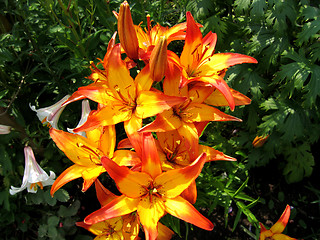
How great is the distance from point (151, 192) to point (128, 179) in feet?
0.41

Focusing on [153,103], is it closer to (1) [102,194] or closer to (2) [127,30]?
(2) [127,30]

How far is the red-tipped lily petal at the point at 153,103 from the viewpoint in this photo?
1.00 metres

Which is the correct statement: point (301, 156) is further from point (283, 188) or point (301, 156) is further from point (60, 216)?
point (60, 216)

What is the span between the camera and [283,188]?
2.29 meters

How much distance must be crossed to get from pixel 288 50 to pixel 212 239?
4.56ft

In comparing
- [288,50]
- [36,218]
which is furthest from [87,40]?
[36,218]

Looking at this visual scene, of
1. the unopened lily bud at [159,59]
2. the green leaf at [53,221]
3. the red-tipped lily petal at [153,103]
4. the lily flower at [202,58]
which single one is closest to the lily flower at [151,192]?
the red-tipped lily petal at [153,103]

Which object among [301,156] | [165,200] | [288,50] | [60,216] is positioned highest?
[288,50]

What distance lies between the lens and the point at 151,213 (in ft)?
3.41

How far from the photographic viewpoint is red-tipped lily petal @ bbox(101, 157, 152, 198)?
96 centimetres

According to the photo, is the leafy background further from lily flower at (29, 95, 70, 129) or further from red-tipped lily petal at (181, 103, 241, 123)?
red-tipped lily petal at (181, 103, 241, 123)

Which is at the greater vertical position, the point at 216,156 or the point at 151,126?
the point at 151,126

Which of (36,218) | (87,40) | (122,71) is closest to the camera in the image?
(122,71)

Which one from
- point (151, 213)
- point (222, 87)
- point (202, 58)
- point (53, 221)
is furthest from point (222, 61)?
point (53, 221)
